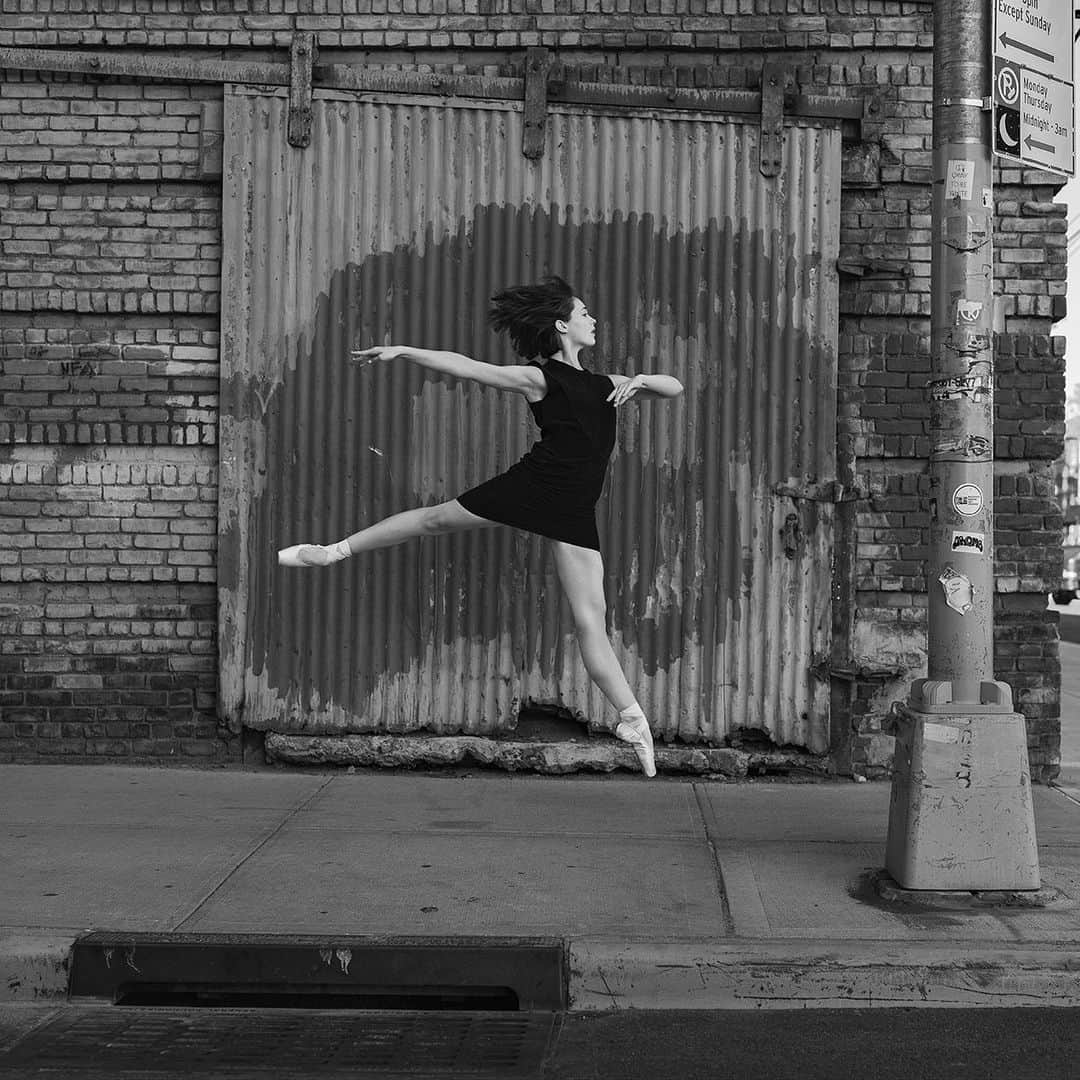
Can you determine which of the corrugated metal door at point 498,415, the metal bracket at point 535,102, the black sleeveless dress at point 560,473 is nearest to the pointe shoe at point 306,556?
the black sleeveless dress at point 560,473

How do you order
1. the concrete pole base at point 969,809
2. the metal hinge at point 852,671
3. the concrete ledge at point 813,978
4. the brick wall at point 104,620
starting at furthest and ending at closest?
the brick wall at point 104,620
the metal hinge at point 852,671
the concrete pole base at point 969,809
the concrete ledge at point 813,978

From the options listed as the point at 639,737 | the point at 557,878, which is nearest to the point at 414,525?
the point at 639,737

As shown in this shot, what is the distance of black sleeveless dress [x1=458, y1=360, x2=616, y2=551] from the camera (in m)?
6.77

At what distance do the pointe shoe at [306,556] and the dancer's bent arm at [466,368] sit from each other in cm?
93

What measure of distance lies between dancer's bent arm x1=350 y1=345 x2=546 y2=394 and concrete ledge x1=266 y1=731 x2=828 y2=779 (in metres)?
2.15

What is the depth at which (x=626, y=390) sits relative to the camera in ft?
22.3

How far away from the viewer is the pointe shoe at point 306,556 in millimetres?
6582

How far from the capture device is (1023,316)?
778 centimetres

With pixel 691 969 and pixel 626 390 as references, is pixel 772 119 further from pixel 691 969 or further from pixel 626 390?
pixel 691 969

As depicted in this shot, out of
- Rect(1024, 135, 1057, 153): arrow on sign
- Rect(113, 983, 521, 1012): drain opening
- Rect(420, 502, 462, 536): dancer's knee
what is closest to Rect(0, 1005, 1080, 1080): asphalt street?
Rect(113, 983, 521, 1012): drain opening

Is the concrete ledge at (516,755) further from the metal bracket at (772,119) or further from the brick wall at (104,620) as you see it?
the metal bracket at (772,119)

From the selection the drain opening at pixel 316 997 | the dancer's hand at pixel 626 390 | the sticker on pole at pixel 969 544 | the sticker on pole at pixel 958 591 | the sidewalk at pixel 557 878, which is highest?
the dancer's hand at pixel 626 390

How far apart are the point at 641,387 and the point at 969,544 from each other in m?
1.96

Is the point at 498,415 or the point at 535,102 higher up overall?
the point at 535,102
